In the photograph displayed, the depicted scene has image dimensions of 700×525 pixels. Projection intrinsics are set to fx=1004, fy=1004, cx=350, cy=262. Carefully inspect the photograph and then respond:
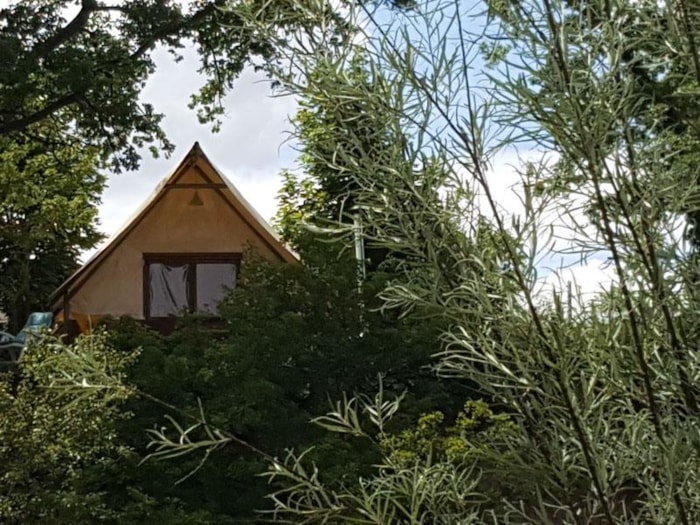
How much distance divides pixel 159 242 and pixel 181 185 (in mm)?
735

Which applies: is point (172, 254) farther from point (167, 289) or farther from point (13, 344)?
point (13, 344)

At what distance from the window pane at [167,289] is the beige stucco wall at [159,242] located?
160 millimetres

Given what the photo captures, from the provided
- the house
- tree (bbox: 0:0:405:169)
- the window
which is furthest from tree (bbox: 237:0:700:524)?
the window

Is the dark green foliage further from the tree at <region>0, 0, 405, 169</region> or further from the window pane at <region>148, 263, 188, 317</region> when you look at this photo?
the window pane at <region>148, 263, 188, 317</region>

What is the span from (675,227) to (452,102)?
213 mm

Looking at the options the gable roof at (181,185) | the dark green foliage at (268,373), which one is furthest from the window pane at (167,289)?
the dark green foliage at (268,373)

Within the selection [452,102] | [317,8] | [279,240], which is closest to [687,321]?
[452,102]

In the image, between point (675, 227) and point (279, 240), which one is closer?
point (675, 227)

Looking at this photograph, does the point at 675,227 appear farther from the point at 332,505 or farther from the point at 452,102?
the point at 332,505

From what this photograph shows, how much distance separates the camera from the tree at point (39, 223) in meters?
14.8

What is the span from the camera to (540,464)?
83 cm

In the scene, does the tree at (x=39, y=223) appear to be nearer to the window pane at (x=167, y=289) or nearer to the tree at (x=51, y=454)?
the window pane at (x=167, y=289)

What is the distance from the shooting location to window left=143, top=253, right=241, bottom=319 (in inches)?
415

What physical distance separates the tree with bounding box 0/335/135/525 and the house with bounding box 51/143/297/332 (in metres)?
4.22
